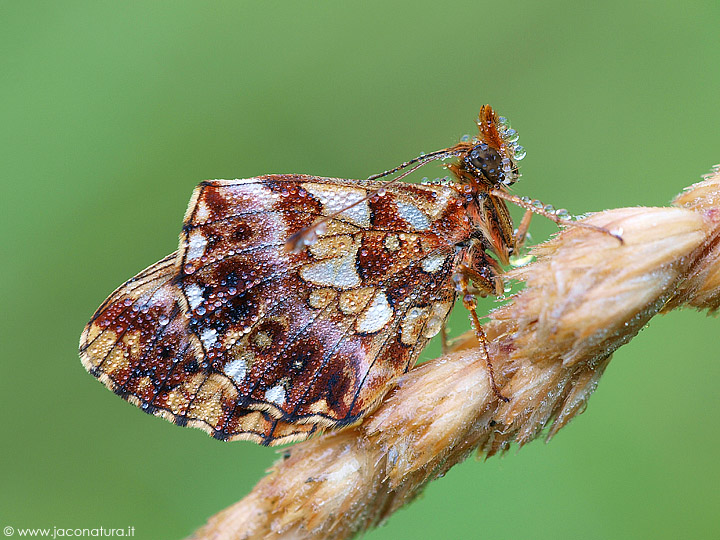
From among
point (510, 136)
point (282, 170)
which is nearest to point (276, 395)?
point (510, 136)

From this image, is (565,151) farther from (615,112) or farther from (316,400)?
(316,400)

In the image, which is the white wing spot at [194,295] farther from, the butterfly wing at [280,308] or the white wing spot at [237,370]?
the white wing spot at [237,370]

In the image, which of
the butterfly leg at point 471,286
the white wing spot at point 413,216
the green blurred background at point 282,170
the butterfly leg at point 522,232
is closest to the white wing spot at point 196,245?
the white wing spot at point 413,216

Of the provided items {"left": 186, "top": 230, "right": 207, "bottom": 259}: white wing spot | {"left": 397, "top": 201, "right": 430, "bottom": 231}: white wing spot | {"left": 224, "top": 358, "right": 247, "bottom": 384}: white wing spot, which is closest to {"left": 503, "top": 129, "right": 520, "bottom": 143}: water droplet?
{"left": 397, "top": 201, "right": 430, "bottom": 231}: white wing spot

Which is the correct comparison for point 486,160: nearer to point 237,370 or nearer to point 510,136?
point 510,136

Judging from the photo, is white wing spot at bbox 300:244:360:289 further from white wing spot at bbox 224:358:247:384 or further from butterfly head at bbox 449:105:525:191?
butterfly head at bbox 449:105:525:191

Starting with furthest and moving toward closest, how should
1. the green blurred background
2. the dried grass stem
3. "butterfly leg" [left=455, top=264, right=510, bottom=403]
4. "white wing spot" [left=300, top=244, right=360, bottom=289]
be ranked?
the green blurred background → "white wing spot" [left=300, top=244, right=360, bottom=289] → "butterfly leg" [left=455, top=264, right=510, bottom=403] → the dried grass stem
